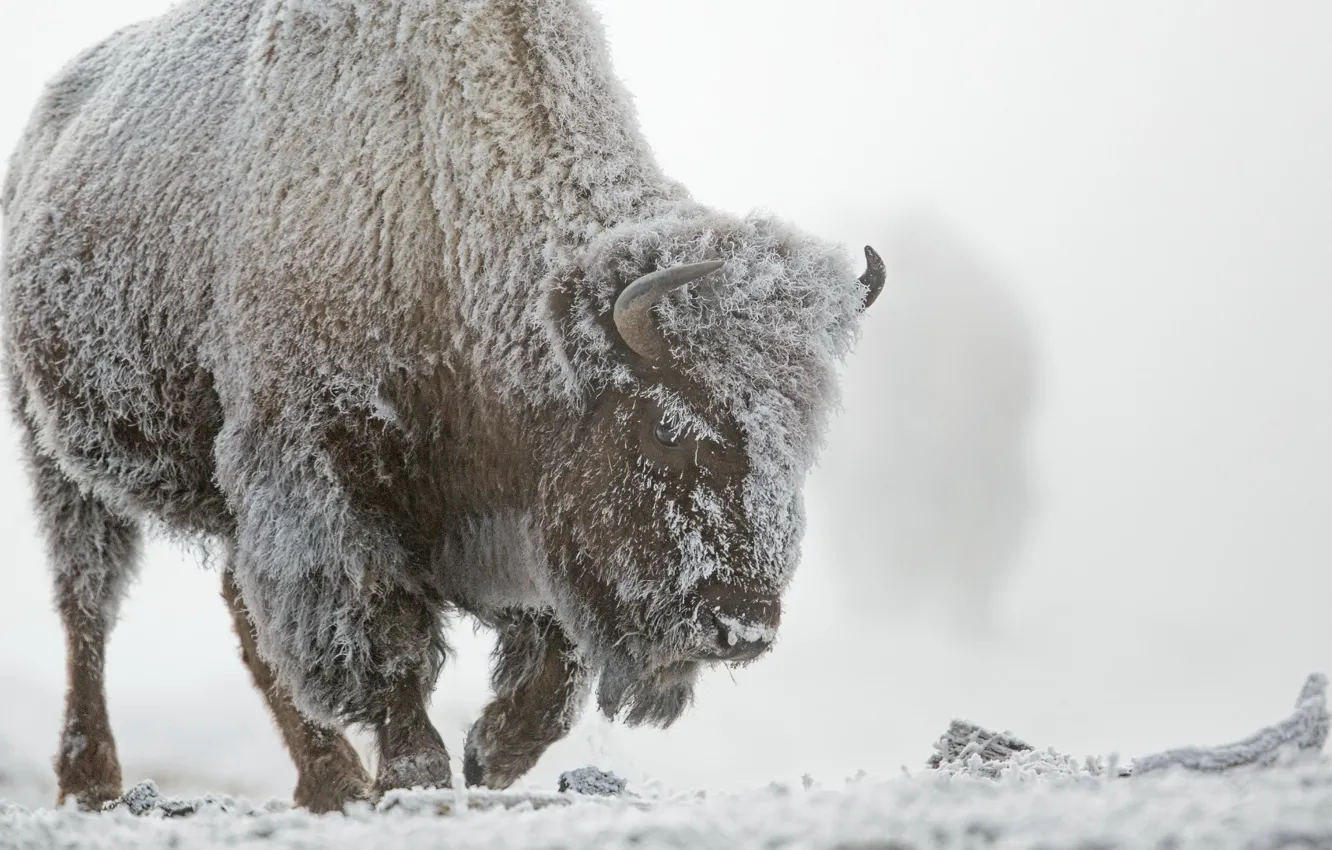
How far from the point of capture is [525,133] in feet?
11.2

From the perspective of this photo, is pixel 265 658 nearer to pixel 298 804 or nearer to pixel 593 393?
pixel 298 804

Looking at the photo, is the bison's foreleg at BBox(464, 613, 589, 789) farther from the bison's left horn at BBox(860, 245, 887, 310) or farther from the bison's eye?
the bison's left horn at BBox(860, 245, 887, 310)

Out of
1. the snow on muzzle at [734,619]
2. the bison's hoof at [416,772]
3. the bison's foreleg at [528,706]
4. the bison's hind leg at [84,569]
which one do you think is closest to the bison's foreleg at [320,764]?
the bison's hoof at [416,772]

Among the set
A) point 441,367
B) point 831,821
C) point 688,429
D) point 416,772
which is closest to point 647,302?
point 688,429

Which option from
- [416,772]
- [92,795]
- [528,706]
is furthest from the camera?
[92,795]

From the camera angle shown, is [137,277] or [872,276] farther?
[137,277]

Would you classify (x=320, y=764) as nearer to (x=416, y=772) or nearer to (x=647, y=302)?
(x=416, y=772)

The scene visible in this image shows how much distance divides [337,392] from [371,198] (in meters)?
0.54

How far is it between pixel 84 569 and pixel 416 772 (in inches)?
89.9

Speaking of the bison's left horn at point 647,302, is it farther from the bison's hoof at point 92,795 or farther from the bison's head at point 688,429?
the bison's hoof at point 92,795

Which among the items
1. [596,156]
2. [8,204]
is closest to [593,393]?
[596,156]

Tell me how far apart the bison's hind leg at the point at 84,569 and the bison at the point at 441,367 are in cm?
69

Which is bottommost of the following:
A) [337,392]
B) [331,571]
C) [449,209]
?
[331,571]

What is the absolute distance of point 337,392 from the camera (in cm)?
334
